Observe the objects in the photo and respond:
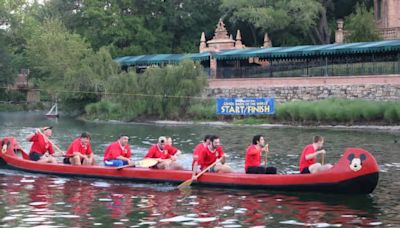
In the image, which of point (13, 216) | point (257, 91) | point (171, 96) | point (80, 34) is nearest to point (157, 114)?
point (171, 96)

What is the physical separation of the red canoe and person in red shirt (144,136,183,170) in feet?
1.39

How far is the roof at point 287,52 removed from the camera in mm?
57438

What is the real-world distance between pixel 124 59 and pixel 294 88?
20331 millimetres

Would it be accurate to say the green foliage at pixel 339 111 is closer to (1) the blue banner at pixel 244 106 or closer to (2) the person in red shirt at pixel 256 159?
(1) the blue banner at pixel 244 106

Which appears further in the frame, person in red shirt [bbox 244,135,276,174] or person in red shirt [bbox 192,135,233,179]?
person in red shirt [bbox 192,135,233,179]

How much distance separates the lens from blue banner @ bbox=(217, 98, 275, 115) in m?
56.5

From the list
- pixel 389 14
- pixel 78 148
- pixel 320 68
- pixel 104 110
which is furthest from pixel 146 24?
pixel 78 148

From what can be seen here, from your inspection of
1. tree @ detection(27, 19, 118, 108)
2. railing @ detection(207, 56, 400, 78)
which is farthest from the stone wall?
tree @ detection(27, 19, 118, 108)

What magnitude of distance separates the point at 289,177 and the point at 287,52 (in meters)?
42.4

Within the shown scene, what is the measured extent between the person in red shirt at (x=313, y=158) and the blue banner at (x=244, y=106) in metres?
34.8

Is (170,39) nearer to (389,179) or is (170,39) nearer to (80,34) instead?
(80,34)

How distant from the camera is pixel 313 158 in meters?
21.5

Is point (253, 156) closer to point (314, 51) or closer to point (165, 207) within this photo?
point (165, 207)

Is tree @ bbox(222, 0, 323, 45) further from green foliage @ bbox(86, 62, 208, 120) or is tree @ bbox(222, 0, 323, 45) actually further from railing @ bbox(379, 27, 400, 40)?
green foliage @ bbox(86, 62, 208, 120)
